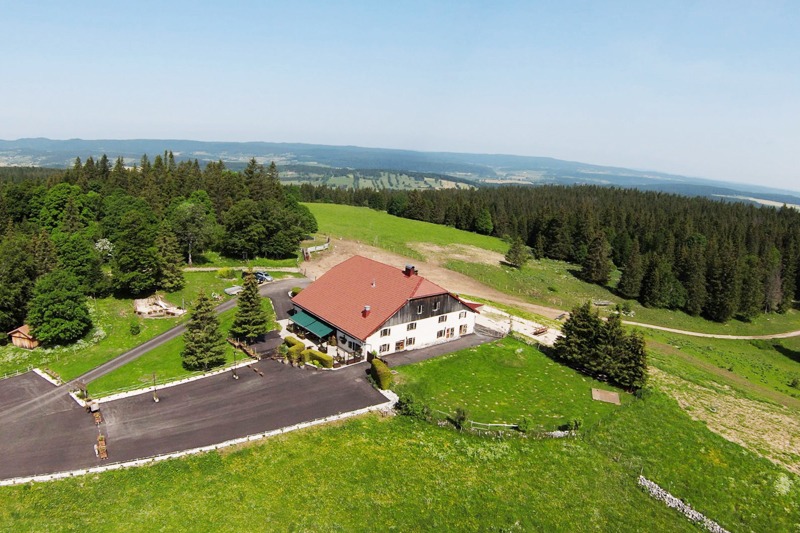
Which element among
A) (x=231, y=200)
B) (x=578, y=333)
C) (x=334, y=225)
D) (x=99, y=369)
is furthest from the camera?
(x=334, y=225)

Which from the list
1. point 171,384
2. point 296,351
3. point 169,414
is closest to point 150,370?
point 171,384

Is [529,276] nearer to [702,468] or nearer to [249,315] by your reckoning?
[702,468]

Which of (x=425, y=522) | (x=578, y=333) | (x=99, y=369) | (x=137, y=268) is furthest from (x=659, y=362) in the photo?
(x=137, y=268)

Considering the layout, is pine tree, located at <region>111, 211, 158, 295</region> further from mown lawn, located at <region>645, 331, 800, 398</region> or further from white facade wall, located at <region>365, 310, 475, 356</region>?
mown lawn, located at <region>645, 331, 800, 398</region>

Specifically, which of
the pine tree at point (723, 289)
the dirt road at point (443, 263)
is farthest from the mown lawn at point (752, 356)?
the pine tree at point (723, 289)

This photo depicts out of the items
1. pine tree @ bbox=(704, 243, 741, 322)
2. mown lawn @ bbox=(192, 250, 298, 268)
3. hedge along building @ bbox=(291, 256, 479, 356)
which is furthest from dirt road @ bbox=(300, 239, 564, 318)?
pine tree @ bbox=(704, 243, 741, 322)

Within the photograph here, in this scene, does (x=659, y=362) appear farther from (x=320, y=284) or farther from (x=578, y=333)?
(x=320, y=284)

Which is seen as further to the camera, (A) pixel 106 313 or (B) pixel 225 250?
(B) pixel 225 250
